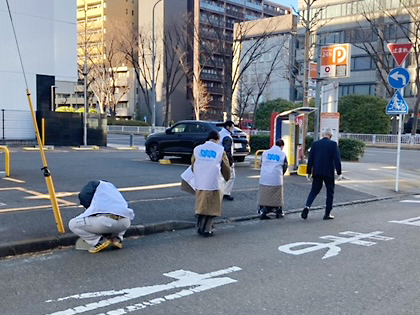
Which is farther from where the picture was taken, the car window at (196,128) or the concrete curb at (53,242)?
the car window at (196,128)

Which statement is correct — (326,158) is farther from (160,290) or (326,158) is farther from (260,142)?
(260,142)

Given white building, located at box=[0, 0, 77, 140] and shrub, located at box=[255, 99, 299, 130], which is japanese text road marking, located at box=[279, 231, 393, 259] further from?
shrub, located at box=[255, 99, 299, 130]

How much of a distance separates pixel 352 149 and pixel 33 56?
750 inches

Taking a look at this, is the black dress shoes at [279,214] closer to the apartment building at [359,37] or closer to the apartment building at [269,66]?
the apartment building at [359,37]

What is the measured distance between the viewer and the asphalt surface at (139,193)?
22.9ft

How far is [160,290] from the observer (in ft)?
15.3

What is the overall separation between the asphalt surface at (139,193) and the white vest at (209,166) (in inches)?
45.8

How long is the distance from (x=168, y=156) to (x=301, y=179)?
6.38m

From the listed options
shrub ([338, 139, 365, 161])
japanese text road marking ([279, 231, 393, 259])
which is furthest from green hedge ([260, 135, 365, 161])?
japanese text road marking ([279, 231, 393, 259])

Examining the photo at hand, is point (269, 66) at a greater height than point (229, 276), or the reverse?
point (269, 66)

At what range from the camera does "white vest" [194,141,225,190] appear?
715 centimetres

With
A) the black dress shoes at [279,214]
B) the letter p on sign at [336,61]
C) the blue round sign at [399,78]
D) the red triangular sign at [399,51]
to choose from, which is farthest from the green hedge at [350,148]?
the black dress shoes at [279,214]

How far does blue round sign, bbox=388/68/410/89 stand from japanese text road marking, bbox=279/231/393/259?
640 centimetres

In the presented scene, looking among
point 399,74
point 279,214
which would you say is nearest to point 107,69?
point 399,74
